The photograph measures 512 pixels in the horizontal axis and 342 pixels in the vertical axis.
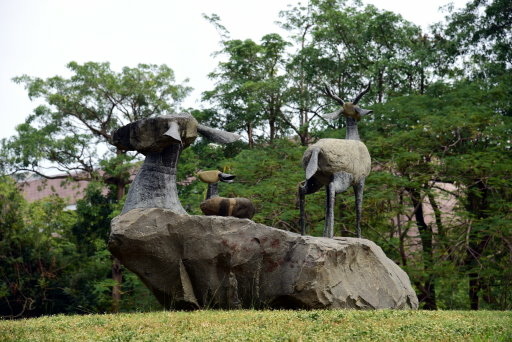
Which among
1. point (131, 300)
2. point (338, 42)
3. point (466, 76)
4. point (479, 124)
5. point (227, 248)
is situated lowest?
point (131, 300)

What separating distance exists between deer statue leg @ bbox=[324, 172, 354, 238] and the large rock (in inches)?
30.9

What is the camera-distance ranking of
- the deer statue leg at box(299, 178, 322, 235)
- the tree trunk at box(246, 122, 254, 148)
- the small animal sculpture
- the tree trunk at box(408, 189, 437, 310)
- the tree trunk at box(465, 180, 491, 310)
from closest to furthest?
the small animal sculpture < the deer statue leg at box(299, 178, 322, 235) < the tree trunk at box(465, 180, 491, 310) < the tree trunk at box(408, 189, 437, 310) < the tree trunk at box(246, 122, 254, 148)

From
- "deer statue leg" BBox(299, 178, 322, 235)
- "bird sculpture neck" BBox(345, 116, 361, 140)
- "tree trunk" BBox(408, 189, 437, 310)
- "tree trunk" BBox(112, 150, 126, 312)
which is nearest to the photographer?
"deer statue leg" BBox(299, 178, 322, 235)

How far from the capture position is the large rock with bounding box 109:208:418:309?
9.45 m

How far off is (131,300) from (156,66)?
9.76 m

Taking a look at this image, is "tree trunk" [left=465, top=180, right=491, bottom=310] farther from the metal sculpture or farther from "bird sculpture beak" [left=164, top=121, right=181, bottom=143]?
"bird sculpture beak" [left=164, top=121, right=181, bottom=143]

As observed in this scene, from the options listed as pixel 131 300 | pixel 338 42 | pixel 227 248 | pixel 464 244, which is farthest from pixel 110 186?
pixel 227 248

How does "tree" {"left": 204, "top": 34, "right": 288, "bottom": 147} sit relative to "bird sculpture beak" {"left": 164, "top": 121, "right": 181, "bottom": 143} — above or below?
above

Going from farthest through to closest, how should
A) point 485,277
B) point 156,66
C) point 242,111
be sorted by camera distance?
point 156,66
point 242,111
point 485,277

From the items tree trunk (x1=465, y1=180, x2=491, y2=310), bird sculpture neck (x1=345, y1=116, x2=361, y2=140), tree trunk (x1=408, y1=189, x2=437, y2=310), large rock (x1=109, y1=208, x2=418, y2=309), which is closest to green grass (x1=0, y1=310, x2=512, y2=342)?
large rock (x1=109, y1=208, x2=418, y2=309)

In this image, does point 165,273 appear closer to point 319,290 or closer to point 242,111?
point 319,290

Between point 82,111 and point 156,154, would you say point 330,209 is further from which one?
point 82,111

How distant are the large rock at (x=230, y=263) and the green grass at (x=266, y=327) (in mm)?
789

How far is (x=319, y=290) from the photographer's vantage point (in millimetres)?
9492
